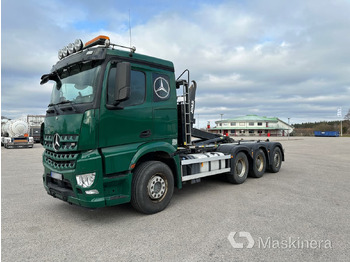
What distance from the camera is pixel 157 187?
4.80m

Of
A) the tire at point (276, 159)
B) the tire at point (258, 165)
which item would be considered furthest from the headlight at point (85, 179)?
the tire at point (276, 159)

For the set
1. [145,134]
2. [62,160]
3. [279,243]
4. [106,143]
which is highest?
[145,134]

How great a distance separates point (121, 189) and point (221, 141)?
4744 mm

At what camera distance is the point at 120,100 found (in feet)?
13.5

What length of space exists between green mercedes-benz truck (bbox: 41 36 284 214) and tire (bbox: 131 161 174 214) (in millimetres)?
18

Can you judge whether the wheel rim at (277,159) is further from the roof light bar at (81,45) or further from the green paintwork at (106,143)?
the roof light bar at (81,45)

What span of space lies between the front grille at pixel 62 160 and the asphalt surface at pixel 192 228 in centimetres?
99

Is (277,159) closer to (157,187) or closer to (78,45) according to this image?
(157,187)

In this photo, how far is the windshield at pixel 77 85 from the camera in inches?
165

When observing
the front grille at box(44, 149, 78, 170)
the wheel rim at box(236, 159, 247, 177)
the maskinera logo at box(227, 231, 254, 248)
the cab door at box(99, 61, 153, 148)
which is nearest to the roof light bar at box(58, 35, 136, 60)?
the cab door at box(99, 61, 153, 148)

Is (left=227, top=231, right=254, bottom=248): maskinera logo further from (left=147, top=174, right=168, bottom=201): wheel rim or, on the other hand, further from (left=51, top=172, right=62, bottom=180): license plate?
(left=51, top=172, right=62, bottom=180): license plate

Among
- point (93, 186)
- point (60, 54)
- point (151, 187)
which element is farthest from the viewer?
point (60, 54)

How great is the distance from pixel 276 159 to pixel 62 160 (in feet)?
24.7

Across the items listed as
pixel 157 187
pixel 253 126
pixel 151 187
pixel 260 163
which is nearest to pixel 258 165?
pixel 260 163
